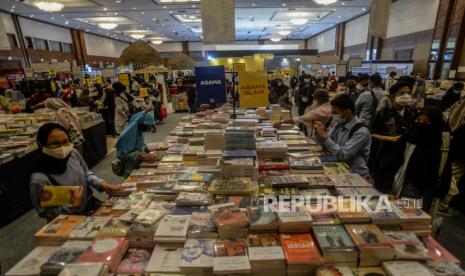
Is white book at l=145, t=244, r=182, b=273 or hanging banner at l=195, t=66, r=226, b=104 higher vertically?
hanging banner at l=195, t=66, r=226, b=104

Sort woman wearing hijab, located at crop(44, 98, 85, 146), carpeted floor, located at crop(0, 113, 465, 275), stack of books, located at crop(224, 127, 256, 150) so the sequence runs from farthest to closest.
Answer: woman wearing hijab, located at crop(44, 98, 85, 146)
carpeted floor, located at crop(0, 113, 465, 275)
stack of books, located at crop(224, 127, 256, 150)

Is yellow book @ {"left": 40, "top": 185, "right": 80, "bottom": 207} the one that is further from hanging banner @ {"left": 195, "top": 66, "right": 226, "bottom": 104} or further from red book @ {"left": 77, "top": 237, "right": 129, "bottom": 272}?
hanging banner @ {"left": 195, "top": 66, "right": 226, "bottom": 104}

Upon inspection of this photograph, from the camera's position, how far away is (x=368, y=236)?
4.54 feet

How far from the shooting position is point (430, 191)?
2.74m

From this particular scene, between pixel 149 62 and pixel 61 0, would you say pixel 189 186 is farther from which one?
pixel 61 0

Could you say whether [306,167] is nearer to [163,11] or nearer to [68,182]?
[68,182]

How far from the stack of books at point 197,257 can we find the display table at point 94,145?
4987 mm

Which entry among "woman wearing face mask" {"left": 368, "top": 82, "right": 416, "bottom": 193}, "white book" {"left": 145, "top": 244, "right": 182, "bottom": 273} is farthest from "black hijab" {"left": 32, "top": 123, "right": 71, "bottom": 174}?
"woman wearing face mask" {"left": 368, "top": 82, "right": 416, "bottom": 193}

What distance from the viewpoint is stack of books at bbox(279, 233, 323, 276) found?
4.22ft

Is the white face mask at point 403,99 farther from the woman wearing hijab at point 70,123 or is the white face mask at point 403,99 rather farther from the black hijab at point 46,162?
the woman wearing hijab at point 70,123

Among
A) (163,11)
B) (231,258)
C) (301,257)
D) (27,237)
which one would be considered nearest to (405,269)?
(301,257)

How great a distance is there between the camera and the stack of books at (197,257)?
4.26 ft

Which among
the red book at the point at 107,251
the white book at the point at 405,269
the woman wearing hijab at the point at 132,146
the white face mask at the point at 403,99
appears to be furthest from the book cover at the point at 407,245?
the white face mask at the point at 403,99

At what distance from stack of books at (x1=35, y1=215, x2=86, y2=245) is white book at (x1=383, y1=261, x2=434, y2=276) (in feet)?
5.69
